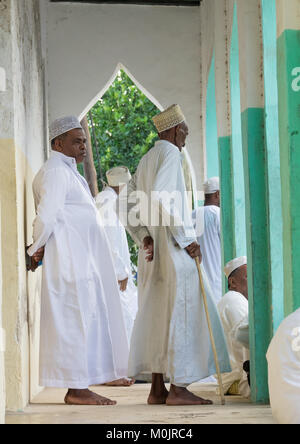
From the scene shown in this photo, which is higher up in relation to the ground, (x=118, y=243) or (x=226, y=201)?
(x=226, y=201)

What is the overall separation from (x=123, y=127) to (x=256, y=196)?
14.6 meters

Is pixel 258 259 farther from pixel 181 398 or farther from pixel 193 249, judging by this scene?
pixel 181 398

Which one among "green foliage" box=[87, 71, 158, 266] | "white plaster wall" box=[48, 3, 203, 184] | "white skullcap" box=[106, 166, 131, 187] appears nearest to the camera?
"white skullcap" box=[106, 166, 131, 187]

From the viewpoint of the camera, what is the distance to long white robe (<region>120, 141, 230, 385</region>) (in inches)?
219

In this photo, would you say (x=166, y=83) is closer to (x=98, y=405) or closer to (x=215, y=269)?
(x=215, y=269)

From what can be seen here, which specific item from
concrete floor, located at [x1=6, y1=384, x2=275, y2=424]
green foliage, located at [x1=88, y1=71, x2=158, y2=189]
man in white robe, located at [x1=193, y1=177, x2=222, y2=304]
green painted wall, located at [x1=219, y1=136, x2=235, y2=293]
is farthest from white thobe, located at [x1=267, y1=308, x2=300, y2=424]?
green foliage, located at [x1=88, y1=71, x2=158, y2=189]

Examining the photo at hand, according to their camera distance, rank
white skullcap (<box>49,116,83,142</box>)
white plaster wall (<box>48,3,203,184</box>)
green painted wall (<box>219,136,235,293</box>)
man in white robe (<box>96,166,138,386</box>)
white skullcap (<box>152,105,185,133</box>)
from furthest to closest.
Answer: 1. white plaster wall (<box>48,3,203,184</box>)
2. man in white robe (<box>96,166,138,386</box>)
3. green painted wall (<box>219,136,235,293</box>)
4. white skullcap (<box>49,116,83,142</box>)
5. white skullcap (<box>152,105,185,133</box>)

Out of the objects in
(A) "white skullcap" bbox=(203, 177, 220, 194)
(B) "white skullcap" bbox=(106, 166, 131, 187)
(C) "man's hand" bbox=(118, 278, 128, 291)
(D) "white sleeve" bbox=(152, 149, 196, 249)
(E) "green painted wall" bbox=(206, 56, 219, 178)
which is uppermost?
(E) "green painted wall" bbox=(206, 56, 219, 178)

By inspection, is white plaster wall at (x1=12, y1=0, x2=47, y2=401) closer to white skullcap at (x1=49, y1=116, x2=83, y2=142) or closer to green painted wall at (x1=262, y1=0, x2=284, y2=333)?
white skullcap at (x1=49, y1=116, x2=83, y2=142)

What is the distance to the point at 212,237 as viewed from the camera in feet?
29.1

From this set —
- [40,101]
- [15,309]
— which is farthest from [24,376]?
[40,101]

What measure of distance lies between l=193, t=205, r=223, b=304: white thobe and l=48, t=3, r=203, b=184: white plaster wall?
5.47ft

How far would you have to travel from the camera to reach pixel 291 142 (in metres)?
4.66

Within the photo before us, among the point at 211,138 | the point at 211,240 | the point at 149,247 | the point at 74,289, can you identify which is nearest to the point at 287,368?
the point at 149,247
